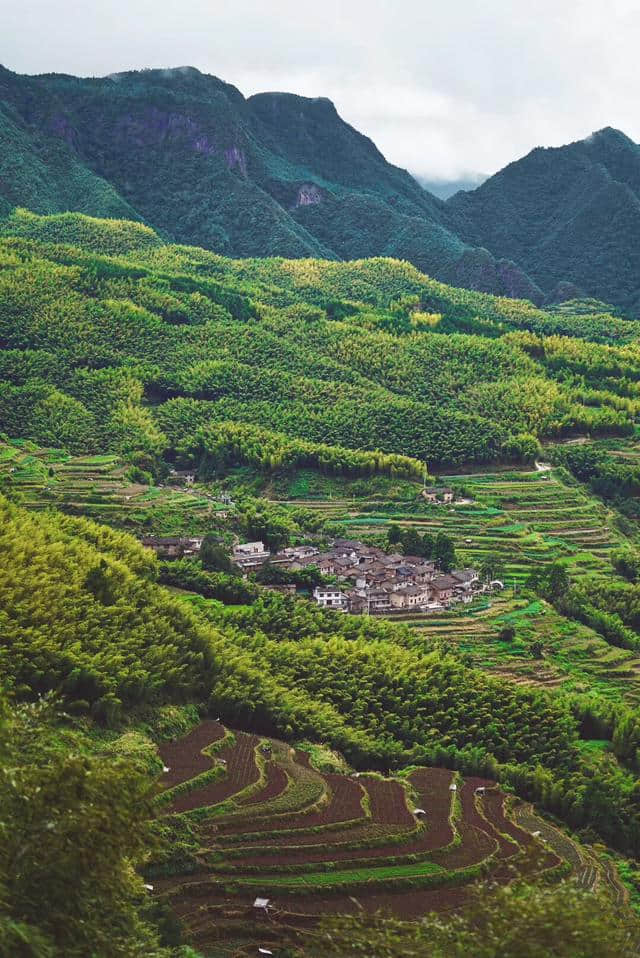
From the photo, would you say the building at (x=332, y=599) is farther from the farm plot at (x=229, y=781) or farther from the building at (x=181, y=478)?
the building at (x=181, y=478)

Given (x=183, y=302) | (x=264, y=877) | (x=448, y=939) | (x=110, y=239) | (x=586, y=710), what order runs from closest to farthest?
1. (x=448, y=939)
2. (x=264, y=877)
3. (x=586, y=710)
4. (x=183, y=302)
5. (x=110, y=239)

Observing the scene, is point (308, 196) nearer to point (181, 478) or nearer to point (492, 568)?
point (181, 478)

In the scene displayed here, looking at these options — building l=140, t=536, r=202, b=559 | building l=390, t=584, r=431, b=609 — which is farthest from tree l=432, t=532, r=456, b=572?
building l=140, t=536, r=202, b=559

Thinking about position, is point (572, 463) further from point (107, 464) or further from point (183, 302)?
point (183, 302)

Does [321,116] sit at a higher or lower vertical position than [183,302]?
higher

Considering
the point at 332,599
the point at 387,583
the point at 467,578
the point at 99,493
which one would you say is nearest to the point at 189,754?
the point at 332,599

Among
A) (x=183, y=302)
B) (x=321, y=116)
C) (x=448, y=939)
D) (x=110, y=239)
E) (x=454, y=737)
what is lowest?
(x=454, y=737)

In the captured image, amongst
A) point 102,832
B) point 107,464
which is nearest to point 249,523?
point 107,464
